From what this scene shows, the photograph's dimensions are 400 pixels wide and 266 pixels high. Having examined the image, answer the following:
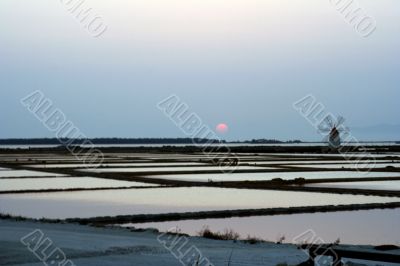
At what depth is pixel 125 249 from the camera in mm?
7406

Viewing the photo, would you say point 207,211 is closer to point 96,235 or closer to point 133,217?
point 133,217

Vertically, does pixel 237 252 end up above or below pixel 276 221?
below

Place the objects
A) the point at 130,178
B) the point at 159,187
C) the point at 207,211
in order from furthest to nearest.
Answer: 1. the point at 130,178
2. the point at 159,187
3. the point at 207,211

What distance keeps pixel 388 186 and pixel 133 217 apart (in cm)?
968

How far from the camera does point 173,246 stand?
24.9ft

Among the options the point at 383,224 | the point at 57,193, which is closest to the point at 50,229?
the point at 383,224

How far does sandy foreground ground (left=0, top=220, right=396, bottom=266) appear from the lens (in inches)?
262

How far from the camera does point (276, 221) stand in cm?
1152

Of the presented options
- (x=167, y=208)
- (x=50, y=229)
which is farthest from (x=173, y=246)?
(x=167, y=208)

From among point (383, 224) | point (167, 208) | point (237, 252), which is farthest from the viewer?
point (167, 208)

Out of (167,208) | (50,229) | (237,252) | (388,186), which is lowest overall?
(50,229)

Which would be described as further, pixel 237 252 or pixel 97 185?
pixel 97 185

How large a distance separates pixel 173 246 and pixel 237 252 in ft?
2.34

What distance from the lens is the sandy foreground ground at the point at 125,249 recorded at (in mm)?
6648
